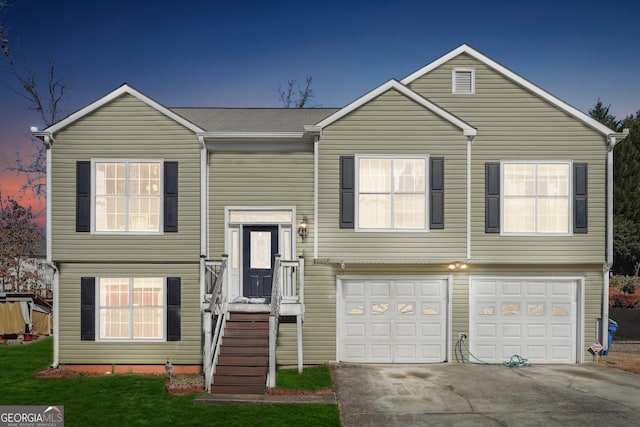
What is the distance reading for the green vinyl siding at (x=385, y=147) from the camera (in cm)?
Answer: 1163

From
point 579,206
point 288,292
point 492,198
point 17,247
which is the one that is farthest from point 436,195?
point 17,247

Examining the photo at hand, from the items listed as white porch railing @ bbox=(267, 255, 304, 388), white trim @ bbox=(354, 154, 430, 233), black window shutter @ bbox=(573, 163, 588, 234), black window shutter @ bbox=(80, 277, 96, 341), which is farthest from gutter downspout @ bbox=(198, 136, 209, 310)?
black window shutter @ bbox=(573, 163, 588, 234)

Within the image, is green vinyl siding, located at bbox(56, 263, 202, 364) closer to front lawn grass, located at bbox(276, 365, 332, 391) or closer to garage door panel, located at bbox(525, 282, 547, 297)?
front lawn grass, located at bbox(276, 365, 332, 391)

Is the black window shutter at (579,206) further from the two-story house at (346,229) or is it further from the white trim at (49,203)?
the white trim at (49,203)

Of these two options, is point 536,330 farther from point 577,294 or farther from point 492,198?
point 492,198

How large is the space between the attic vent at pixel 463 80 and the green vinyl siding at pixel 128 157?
24.0 ft

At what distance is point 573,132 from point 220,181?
957 cm

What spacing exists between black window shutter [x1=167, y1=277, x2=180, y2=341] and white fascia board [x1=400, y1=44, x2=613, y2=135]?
8.29 m

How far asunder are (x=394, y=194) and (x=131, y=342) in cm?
784

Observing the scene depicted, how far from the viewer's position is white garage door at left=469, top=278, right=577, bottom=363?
1211 centimetres

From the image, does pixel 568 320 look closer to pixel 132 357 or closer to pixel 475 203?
pixel 475 203

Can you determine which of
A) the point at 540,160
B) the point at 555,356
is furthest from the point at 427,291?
the point at 540,160

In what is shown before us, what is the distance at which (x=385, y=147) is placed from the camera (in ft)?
38.2

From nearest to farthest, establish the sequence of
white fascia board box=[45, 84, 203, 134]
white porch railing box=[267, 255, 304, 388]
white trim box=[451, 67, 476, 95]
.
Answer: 1. white porch railing box=[267, 255, 304, 388]
2. white fascia board box=[45, 84, 203, 134]
3. white trim box=[451, 67, 476, 95]
